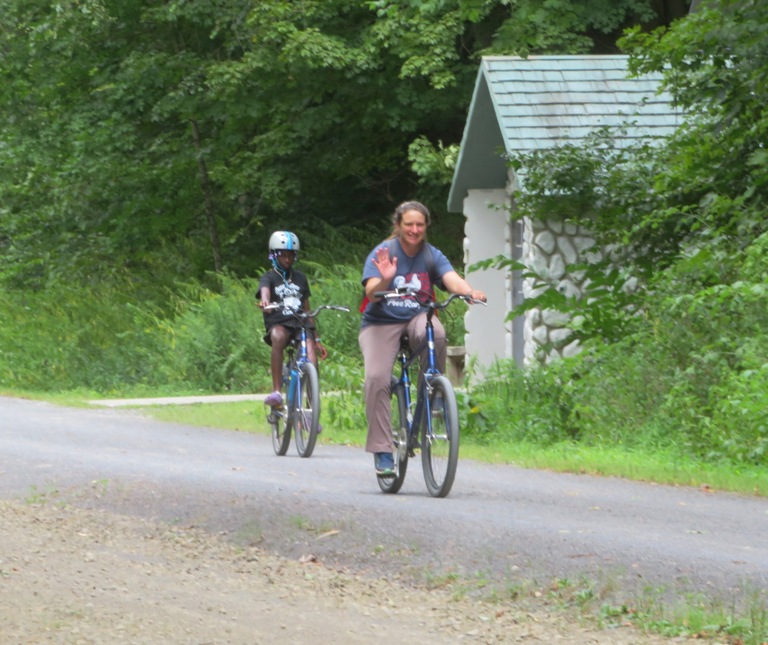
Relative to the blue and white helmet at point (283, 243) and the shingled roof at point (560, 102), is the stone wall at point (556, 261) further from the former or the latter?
the blue and white helmet at point (283, 243)

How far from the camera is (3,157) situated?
31219 mm

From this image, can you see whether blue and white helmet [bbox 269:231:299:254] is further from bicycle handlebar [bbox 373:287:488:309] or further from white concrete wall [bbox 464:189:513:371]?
white concrete wall [bbox 464:189:513:371]

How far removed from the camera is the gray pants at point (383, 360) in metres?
9.88

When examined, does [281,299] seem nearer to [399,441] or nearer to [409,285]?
[399,441]

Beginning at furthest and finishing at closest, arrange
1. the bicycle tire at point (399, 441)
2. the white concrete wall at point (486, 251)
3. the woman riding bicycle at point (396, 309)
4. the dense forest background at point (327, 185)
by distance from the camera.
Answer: the white concrete wall at point (486, 251), the dense forest background at point (327, 185), the bicycle tire at point (399, 441), the woman riding bicycle at point (396, 309)

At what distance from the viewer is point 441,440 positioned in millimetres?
9766

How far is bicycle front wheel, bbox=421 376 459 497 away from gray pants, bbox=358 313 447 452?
23 centimetres

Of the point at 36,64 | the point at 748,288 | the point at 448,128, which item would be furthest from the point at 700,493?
the point at 36,64

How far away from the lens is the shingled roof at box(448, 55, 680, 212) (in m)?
19.3

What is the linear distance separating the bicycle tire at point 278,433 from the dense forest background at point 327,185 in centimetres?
241

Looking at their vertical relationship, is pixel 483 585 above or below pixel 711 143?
below

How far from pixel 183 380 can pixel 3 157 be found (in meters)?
8.66

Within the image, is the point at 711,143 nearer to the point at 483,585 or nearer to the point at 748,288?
the point at 748,288

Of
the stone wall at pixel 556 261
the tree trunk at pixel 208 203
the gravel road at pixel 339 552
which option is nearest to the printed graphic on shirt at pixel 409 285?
the gravel road at pixel 339 552
